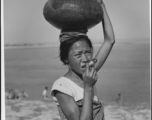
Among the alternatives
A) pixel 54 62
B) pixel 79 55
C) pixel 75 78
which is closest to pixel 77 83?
pixel 75 78

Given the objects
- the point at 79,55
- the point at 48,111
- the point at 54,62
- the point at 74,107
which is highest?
the point at 79,55

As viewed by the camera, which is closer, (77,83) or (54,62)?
(77,83)

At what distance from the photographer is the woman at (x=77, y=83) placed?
85.9 inches

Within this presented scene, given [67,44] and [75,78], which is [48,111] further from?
[67,44]

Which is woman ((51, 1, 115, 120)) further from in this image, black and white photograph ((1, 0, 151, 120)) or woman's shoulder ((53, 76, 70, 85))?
black and white photograph ((1, 0, 151, 120))

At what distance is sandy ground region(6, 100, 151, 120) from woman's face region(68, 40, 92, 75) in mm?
4271

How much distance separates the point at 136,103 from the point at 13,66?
263cm

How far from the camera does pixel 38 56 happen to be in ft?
23.8

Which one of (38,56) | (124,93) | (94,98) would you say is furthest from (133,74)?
(94,98)

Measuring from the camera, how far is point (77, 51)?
2320 millimetres

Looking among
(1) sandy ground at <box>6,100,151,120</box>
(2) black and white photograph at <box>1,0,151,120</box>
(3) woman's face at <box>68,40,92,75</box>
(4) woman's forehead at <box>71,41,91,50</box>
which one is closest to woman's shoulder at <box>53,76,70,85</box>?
(3) woman's face at <box>68,40,92,75</box>

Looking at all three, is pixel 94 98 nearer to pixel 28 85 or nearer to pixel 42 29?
pixel 42 29

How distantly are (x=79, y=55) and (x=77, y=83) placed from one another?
0.69ft

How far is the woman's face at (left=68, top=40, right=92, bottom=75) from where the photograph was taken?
2309 millimetres
